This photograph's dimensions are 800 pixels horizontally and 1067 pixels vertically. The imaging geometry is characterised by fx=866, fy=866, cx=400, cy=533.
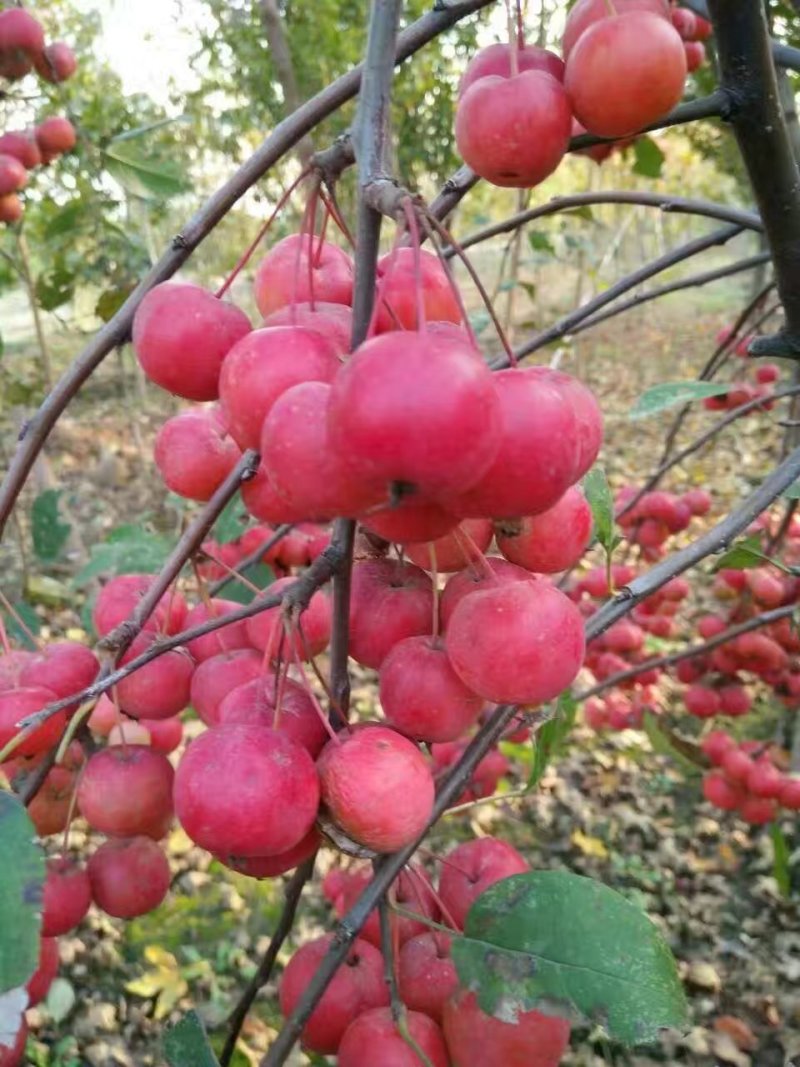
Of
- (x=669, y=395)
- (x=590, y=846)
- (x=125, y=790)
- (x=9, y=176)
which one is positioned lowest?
(x=590, y=846)

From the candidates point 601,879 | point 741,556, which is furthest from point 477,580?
point 601,879

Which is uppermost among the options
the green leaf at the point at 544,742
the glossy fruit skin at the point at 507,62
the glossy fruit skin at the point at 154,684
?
the glossy fruit skin at the point at 507,62

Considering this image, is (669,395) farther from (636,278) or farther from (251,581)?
(251,581)

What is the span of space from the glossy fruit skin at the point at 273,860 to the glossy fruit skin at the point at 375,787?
1.8 inches

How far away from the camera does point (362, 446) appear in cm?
34

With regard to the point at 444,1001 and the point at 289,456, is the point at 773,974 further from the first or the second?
the point at 289,456

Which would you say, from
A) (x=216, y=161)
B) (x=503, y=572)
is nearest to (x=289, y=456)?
(x=503, y=572)

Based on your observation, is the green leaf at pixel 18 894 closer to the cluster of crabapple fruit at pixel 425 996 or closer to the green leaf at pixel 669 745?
the cluster of crabapple fruit at pixel 425 996

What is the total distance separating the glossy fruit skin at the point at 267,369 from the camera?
42 centimetres

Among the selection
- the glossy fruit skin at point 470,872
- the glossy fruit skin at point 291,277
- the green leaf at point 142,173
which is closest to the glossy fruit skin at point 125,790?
the glossy fruit skin at point 470,872

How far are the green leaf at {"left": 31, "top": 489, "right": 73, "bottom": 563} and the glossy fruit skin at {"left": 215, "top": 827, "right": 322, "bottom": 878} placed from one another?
34.8 inches

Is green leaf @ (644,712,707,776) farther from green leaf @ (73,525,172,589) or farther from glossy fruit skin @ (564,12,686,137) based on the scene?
glossy fruit skin @ (564,12,686,137)

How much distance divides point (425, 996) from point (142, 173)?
1.32 metres

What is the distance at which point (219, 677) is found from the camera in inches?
26.6
